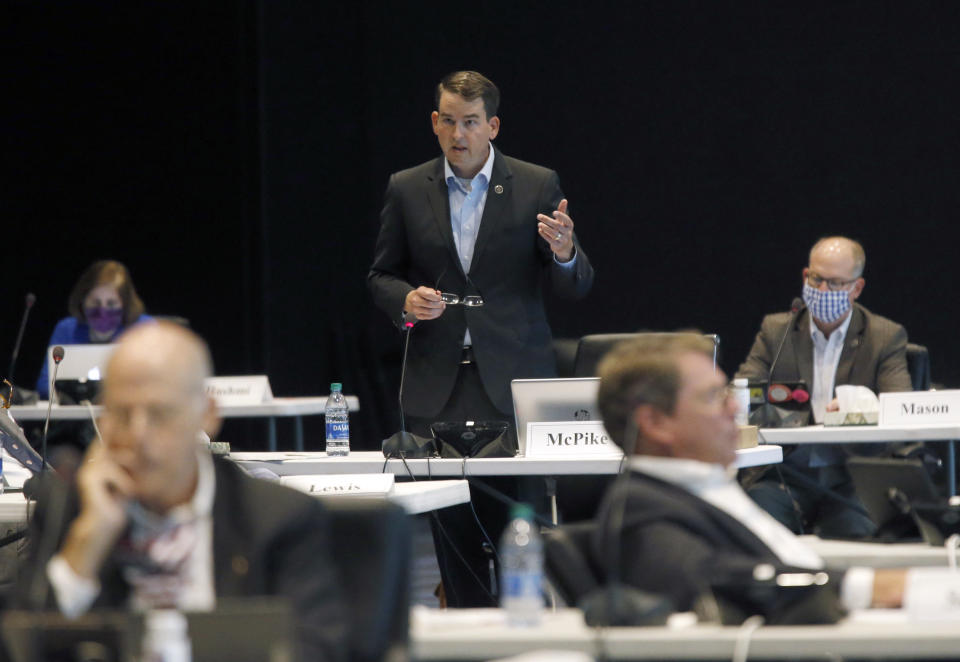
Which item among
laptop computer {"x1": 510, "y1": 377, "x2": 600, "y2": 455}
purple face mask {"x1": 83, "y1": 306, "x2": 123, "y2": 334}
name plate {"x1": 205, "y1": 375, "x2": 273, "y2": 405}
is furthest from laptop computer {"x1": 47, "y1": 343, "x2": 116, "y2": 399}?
laptop computer {"x1": 510, "y1": 377, "x2": 600, "y2": 455}

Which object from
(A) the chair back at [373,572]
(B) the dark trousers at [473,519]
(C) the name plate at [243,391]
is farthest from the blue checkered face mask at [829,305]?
(A) the chair back at [373,572]

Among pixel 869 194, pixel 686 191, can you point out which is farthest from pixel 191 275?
pixel 869 194

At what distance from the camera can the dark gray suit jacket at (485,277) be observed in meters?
4.48

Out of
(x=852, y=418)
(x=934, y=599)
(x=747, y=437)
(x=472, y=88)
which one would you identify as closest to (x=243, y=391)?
(x=472, y=88)

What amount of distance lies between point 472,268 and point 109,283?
8.75 feet

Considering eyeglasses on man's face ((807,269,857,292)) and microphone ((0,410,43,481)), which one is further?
eyeglasses on man's face ((807,269,857,292))

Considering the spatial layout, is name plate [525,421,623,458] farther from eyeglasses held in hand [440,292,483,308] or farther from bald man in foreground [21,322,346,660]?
bald man in foreground [21,322,346,660]

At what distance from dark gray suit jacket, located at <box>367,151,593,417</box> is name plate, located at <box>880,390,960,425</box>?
1170 mm

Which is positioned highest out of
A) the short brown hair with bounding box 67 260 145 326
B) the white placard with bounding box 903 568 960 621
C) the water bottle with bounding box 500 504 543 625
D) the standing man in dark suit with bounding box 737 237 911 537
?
the short brown hair with bounding box 67 260 145 326

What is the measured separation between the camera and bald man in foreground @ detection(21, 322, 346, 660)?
2059mm

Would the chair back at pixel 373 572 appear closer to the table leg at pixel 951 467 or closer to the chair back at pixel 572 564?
the chair back at pixel 572 564

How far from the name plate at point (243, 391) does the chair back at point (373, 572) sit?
14.7 feet

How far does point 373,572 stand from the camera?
7.00 feet

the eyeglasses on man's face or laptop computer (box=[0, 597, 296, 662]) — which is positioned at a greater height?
the eyeglasses on man's face
